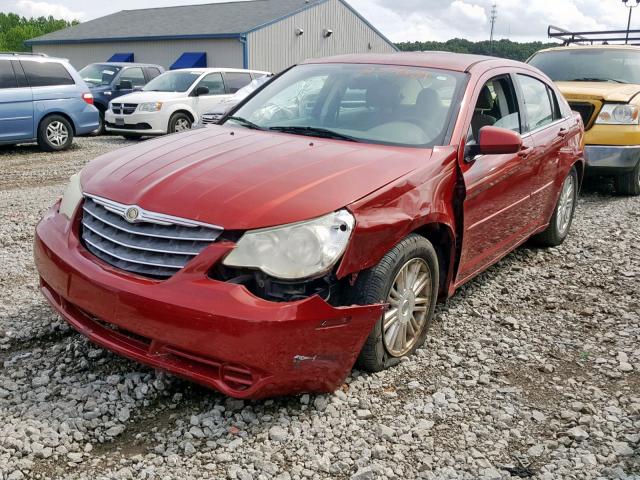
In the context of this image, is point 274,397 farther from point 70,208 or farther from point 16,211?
point 16,211

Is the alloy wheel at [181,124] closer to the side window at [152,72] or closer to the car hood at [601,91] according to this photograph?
the side window at [152,72]

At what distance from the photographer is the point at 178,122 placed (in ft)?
45.3

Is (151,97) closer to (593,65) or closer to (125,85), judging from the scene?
(125,85)

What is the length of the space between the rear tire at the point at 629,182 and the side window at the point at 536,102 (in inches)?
125

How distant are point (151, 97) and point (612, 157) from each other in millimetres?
9291

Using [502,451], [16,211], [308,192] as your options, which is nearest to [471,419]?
[502,451]

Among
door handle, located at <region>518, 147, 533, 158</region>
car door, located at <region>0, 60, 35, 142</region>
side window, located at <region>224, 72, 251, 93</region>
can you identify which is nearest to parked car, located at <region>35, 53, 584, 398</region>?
door handle, located at <region>518, 147, 533, 158</region>

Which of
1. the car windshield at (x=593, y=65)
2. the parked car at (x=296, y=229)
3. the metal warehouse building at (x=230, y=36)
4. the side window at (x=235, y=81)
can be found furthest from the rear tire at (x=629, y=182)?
the metal warehouse building at (x=230, y=36)

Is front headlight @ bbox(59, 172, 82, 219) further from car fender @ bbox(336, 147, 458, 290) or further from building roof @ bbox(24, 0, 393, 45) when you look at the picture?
building roof @ bbox(24, 0, 393, 45)

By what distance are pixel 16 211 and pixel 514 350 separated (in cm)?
535

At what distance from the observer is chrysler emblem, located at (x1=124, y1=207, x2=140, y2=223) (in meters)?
2.99

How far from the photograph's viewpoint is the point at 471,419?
10.3 ft

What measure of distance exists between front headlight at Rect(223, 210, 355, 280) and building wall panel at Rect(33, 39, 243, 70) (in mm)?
27836

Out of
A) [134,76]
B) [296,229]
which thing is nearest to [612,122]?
[296,229]
